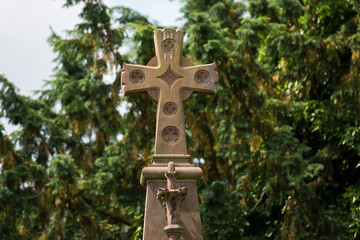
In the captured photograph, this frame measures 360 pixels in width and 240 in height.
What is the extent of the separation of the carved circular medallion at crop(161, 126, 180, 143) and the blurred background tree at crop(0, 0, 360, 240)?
4.49 m

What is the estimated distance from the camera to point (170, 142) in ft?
21.5

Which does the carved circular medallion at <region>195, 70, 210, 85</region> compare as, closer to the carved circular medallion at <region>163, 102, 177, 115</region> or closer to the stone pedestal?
the carved circular medallion at <region>163, 102, 177, 115</region>

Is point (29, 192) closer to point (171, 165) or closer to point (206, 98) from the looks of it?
point (206, 98)

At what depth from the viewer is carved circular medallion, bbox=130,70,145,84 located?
688 cm

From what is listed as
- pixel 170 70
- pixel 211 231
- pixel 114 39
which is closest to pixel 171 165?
pixel 170 70

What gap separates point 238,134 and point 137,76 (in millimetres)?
5435

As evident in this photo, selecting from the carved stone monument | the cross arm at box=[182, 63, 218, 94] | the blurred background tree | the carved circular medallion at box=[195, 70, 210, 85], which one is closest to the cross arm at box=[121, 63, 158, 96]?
the carved stone monument

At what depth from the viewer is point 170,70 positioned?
22.6 ft

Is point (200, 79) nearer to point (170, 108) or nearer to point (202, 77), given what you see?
point (202, 77)

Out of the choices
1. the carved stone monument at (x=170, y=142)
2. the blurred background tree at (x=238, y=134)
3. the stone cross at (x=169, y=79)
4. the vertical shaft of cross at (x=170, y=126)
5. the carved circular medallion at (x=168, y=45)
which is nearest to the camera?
the carved stone monument at (x=170, y=142)

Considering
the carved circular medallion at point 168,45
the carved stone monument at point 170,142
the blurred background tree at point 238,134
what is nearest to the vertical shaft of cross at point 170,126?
the carved stone monument at point 170,142

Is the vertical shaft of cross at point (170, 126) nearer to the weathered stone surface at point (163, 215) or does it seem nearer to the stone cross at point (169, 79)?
the stone cross at point (169, 79)

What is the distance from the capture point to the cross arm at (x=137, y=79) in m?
6.85

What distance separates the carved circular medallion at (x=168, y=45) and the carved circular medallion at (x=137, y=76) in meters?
0.37
